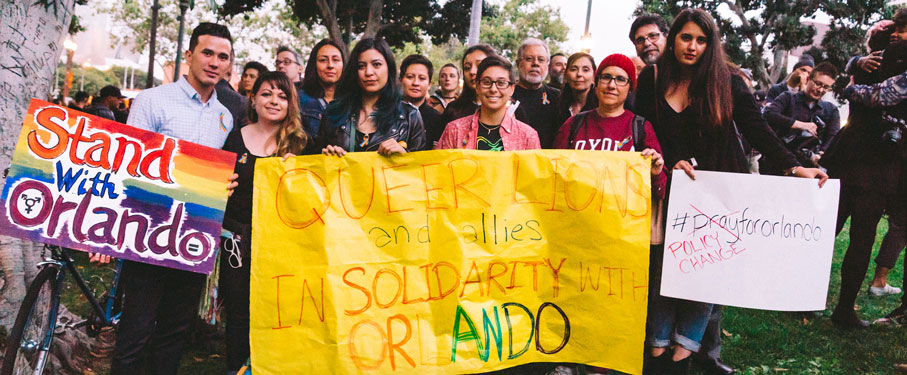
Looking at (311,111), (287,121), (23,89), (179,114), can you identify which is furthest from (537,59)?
(23,89)

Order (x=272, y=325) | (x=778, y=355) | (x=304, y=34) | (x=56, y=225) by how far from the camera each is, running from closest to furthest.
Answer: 1. (x=56, y=225)
2. (x=272, y=325)
3. (x=778, y=355)
4. (x=304, y=34)

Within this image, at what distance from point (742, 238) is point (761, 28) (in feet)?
57.8

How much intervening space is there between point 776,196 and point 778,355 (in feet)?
4.98

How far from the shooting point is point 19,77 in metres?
3.29

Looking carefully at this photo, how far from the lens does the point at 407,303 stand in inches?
115

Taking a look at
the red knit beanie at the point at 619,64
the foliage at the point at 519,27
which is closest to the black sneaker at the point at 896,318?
the red knit beanie at the point at 619,64

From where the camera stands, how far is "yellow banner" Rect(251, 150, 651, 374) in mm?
2848

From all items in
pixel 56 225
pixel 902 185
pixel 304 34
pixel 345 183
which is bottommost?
pixel 56 225

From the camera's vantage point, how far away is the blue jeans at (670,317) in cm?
321

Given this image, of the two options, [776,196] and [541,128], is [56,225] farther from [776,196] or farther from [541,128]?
[776,196]

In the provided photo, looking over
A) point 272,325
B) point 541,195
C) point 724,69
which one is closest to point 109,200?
point 272,325

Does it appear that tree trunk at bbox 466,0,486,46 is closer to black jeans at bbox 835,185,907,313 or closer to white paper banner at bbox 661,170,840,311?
black jeans at bbox 835,185,907,313

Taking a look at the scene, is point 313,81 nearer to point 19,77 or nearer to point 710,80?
point 19,77

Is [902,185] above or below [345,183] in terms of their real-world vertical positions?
above
